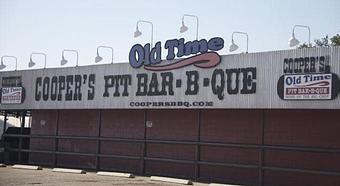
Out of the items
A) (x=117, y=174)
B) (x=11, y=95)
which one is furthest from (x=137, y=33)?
(x=11, y=95)

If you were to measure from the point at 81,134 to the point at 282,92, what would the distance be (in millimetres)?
12194

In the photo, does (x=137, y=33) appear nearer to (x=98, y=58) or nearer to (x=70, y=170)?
(x=98, y=58)

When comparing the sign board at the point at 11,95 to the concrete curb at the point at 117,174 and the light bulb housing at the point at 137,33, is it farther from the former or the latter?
the light bulb housing at the point at 137,33

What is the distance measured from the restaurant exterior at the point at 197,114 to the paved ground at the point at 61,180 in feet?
6.44

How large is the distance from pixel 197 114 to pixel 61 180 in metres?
6.22

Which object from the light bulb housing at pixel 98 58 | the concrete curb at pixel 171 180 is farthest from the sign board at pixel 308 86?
the light bulb housing at pixel 98 58

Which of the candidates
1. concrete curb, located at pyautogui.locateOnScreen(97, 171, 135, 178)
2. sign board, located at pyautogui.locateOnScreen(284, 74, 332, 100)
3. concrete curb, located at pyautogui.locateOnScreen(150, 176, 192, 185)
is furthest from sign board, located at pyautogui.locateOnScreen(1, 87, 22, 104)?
sign board, located at pyautogui.locateOnScreen(284, 74, 332, 100)

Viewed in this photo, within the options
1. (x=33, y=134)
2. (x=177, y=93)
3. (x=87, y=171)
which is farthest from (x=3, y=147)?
(x=177, y=93)

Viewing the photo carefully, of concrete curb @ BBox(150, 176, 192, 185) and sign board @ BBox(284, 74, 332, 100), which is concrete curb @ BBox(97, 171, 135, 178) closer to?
concrete curb @ BBox(150, 176, 192, 185)

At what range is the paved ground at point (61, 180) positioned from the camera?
19938 millimetres

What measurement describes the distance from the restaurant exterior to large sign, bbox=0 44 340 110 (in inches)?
1.6

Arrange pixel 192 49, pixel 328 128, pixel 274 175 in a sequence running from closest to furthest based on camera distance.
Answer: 1. pixel 328 128
2. pixel 274 175
3. pixel 192 49

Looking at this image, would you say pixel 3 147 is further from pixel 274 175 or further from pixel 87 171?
pixel 274 175

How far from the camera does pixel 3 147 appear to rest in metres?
30.8
